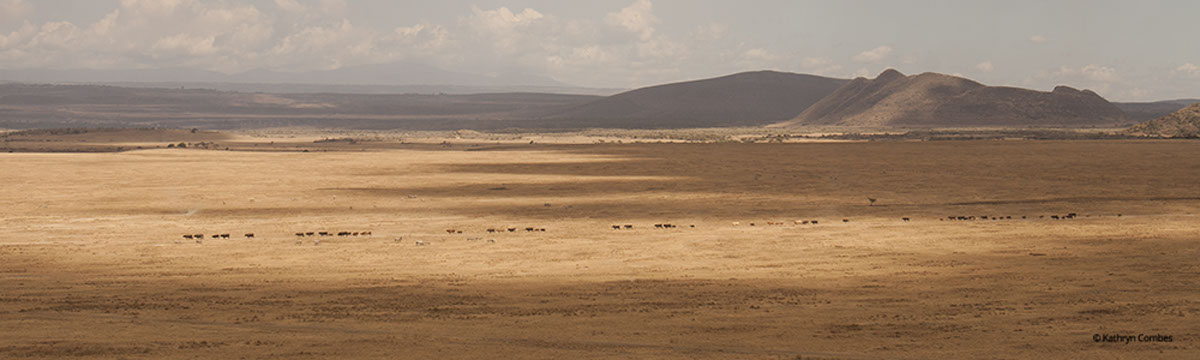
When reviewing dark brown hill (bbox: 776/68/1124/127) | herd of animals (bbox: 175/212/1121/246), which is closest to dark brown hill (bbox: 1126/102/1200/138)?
dark brown hill (bbox: 776/68/1124/127)

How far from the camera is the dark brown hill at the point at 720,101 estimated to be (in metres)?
162

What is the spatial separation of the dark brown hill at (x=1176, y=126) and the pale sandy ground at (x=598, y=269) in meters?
37.3

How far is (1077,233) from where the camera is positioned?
64.2 feet

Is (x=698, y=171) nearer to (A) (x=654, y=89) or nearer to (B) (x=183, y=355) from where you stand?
(B) (x=183, y=355)

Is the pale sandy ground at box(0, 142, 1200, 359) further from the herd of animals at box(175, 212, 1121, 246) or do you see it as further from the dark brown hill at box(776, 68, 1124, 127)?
the dark brown hill at box(776, 68, 1124, 127)

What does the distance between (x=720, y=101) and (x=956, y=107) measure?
50.2m

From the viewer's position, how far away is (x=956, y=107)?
130 metres

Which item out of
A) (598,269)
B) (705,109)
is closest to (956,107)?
(705,109)

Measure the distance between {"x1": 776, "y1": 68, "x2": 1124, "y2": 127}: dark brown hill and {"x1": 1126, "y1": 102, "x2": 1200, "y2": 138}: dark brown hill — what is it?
44.6 m

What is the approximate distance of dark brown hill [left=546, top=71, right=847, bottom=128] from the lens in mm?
161750

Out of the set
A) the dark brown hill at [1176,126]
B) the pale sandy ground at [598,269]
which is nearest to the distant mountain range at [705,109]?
the dark brown hill at [1176,126]

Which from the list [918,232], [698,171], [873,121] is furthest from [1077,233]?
[873,121]

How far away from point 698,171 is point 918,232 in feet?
63.9

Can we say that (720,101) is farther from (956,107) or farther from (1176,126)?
(1176,126)
